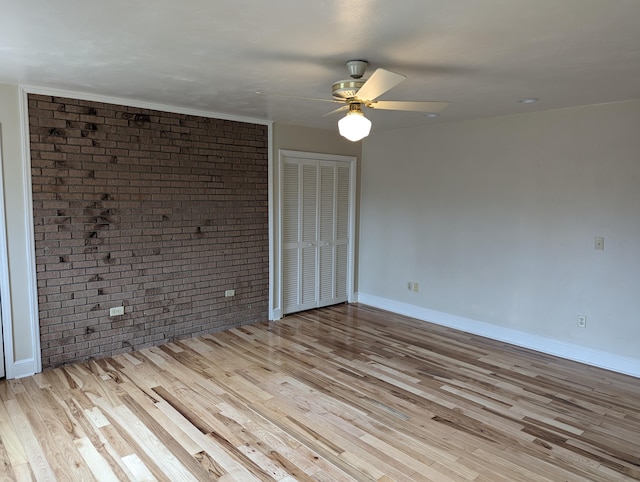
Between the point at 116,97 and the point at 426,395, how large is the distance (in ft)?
12.3

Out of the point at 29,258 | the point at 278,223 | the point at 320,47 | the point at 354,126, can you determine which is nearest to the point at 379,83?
the point at 354,126

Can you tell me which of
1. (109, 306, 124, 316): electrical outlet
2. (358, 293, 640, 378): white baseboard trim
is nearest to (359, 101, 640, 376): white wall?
(358, 293, 640, 378): white baseboard trim

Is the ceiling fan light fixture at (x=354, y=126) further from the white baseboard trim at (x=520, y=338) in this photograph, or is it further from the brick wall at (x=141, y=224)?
the white baseboard trim at (x=520, y=338)

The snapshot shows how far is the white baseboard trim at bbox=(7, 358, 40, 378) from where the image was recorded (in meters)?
3.66

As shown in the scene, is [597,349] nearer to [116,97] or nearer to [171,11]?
[171,11]

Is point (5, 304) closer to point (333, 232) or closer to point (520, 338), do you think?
point (333, 232)

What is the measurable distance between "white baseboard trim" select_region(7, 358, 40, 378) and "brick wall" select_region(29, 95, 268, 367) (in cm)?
9

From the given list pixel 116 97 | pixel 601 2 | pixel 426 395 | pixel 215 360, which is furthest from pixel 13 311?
pixel 601 2

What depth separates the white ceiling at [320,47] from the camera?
1989 millimetres

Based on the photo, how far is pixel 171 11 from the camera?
2.03m

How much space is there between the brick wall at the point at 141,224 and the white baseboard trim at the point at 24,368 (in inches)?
3.7

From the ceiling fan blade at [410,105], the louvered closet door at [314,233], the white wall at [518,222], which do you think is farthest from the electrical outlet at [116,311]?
the white wall at [518,222]

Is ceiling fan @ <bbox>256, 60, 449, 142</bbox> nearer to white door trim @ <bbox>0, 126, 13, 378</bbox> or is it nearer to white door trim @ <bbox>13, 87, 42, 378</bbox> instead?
white door trim @ <bbox>13, 87, 42, 378</bbox>

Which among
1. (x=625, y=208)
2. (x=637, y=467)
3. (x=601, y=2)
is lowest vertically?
(x=637, y=467)
